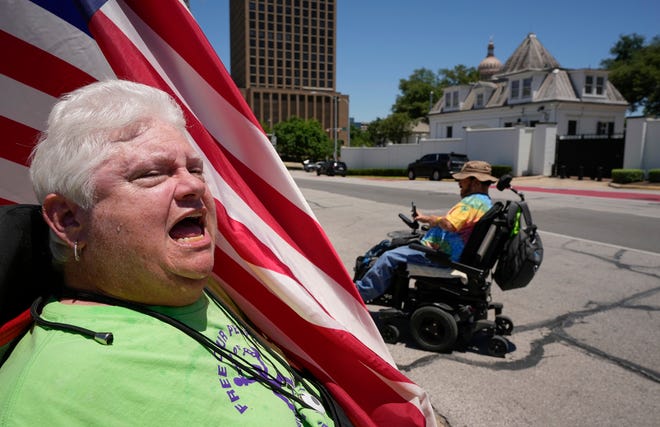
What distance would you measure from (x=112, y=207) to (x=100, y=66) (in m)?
0.82

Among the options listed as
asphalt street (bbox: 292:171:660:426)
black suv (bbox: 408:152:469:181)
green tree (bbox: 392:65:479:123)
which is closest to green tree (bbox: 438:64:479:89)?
green tree (bbox: 392:65:479:123)

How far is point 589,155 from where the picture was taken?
27250 millimetres

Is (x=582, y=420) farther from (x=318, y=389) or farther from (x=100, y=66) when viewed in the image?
(x=100, y=66)

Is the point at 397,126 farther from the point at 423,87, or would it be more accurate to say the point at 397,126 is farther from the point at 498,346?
the point at 498,346

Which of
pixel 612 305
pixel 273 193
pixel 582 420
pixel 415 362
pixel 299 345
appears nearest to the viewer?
pixel 299 345

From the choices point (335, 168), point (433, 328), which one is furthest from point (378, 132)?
point (433, 328)

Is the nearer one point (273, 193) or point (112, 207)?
point (112, 207)

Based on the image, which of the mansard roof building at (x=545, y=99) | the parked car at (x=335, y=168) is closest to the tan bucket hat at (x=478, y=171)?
the mansard roof building at (x=545, y=99)

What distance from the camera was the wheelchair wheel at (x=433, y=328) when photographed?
384 centimetres

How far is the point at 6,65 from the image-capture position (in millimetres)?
1744

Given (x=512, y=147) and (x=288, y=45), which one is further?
(x=288, y=45)

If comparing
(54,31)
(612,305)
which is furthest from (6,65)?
(612,305)

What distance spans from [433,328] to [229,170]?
2658 mm

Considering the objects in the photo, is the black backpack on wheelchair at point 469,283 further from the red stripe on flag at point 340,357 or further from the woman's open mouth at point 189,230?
the woman's open mouth at point 189,230
